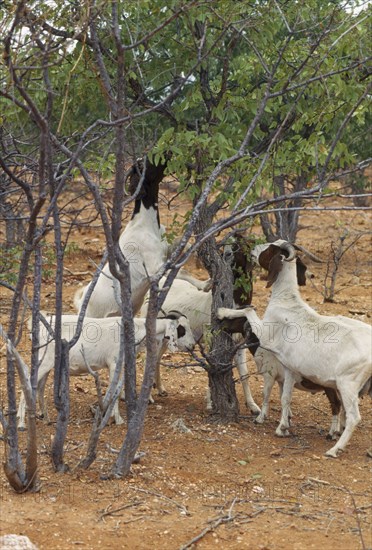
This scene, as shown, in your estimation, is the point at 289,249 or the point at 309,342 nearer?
the point at 309,342

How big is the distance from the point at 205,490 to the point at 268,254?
8.35ft

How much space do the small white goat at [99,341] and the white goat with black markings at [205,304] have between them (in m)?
0.26

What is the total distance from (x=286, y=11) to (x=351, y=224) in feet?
Result: 43.9

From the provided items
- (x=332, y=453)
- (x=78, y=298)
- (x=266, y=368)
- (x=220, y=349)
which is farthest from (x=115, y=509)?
(x=78, y=298)

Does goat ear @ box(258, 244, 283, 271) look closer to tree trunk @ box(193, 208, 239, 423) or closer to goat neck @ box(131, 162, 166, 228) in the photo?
tree trunk @ box(193, 208, 239, 423)

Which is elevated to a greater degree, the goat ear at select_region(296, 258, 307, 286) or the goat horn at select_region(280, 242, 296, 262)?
the goat horn at select_region(280, 242, 296, 262)

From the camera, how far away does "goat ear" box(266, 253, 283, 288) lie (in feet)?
26.1

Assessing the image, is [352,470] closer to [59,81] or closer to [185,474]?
[185,474]

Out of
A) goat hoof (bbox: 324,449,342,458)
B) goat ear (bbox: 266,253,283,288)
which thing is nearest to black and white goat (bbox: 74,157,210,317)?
goat ear (bbox: 266,253,283,288)

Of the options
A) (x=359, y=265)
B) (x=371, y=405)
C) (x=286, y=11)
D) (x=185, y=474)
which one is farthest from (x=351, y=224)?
(x=185, y=474)

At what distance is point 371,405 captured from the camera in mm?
8953

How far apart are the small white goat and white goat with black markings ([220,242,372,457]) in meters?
0.66

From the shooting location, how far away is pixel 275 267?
26.2 ft

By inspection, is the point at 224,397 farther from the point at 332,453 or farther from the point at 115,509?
the point at 115,509
